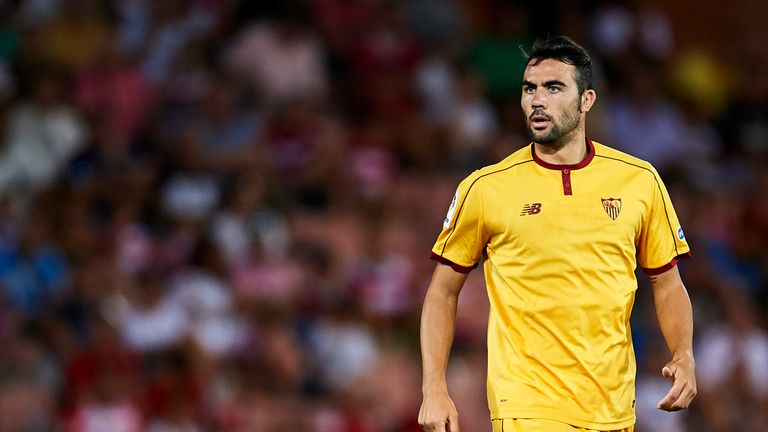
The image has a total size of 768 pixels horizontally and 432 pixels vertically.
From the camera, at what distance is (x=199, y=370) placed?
1042 cm

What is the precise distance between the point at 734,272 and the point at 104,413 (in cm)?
587

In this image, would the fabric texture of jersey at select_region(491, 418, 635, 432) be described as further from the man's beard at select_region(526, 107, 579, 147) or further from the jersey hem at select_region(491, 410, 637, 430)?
the man's beard at select_region(526, 107, 579, 147)

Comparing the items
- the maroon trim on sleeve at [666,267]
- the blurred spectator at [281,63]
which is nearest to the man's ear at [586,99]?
the maroon trim on sleeve at [666,267]

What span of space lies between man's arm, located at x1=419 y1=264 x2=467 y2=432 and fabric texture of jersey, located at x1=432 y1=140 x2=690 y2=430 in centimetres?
11

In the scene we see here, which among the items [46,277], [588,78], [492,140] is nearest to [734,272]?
[492,140]

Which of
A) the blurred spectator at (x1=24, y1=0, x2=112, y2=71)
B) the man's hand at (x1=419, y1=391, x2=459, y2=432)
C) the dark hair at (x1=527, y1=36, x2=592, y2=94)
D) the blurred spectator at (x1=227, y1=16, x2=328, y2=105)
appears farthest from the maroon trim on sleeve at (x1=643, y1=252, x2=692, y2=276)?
the blurred spectator at (x1=24, y1=0, x2=112, y2=71)

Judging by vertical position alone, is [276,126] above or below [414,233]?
above

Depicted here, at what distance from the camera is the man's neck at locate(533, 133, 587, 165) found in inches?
232

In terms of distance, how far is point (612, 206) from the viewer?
5781mm

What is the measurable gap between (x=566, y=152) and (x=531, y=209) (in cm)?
31

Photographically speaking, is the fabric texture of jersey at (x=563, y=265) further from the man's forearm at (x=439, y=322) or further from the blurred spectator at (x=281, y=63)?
the blurred spectator at (x=281, y=63)

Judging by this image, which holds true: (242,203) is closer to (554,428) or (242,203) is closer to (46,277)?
(46,277)

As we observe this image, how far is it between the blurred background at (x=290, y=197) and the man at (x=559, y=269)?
460 centimetres

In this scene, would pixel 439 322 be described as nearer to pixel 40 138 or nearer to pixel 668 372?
pixel 668 372
